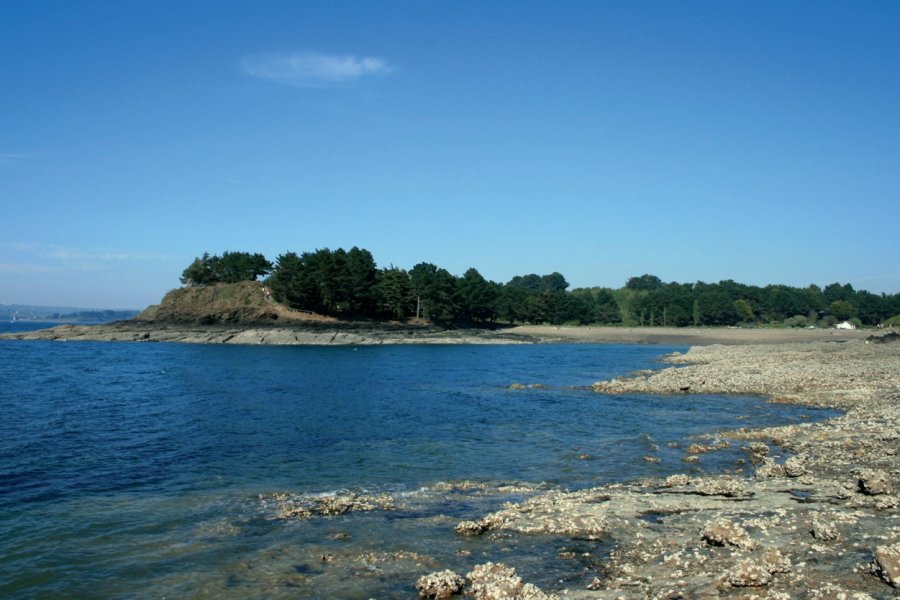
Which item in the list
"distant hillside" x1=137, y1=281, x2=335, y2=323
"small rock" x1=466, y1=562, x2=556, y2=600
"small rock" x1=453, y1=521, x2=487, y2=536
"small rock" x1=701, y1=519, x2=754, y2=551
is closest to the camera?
"small rock" x1=466, y1=562, x2=556, y2=600

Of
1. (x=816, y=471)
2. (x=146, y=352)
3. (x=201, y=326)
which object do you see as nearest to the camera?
(x=816, y=471)

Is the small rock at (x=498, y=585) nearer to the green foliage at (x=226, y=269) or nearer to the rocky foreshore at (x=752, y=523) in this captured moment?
the rocky foreshore at (x=752, y=523)

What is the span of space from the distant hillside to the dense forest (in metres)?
2.91

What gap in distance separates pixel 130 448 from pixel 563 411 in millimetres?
20607

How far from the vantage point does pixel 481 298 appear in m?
136

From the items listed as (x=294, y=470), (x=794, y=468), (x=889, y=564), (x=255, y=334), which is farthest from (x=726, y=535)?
(x=255, y=334)

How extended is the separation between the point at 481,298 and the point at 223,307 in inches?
2090

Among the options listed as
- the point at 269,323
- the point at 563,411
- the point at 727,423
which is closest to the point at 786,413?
the point at 727,423

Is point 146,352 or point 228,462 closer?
point 228,462

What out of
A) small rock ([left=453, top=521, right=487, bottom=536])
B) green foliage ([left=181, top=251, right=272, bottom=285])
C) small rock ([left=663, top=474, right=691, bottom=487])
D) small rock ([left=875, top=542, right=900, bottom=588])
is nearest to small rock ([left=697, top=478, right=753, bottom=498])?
small rock ([left=663, top=474, right=691, bottom=487])

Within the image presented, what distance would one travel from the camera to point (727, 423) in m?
28.2

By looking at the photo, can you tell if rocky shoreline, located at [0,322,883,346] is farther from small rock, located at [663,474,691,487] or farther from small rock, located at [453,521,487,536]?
small rock, located at [453,521,487,536]

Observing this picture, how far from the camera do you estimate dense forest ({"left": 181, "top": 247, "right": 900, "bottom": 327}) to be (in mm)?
113562

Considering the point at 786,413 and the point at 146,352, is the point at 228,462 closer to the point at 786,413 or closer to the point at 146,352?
the point at 786,413
